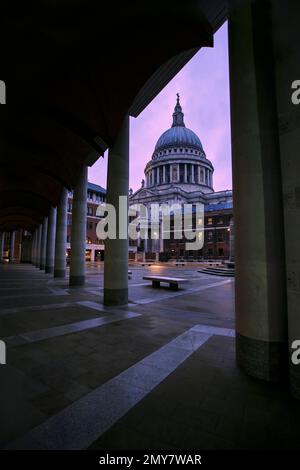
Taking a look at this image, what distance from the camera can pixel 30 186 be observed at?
25.2m

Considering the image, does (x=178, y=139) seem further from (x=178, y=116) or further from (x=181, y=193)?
(x=181, y=193)

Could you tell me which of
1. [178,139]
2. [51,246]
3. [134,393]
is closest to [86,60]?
[134,393]

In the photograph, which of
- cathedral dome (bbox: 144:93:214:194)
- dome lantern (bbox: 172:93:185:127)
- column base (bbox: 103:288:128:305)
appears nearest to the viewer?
column base (bbox: 103:288:128:305)

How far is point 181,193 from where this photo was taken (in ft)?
296

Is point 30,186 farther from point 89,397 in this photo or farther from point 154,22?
point 89,397

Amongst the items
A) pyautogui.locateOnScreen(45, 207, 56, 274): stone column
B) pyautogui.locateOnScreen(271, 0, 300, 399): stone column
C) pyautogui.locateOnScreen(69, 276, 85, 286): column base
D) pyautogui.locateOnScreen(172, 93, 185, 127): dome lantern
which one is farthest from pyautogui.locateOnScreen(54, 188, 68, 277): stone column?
pyautogui.locateOnScreen(172, 93, 185, 127): dome lantern

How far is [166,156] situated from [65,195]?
8437 centimetres

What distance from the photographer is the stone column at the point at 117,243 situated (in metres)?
9.92

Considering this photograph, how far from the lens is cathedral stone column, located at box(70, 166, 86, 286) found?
54.0 feet

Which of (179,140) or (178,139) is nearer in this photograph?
(179,140)

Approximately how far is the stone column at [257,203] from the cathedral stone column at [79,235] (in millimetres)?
13930

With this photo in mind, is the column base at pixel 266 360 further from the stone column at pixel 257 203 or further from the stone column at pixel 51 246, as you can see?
the stone column at pixel 51 246

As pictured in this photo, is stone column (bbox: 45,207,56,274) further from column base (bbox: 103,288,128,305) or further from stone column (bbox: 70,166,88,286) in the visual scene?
column base (bbox: 103,288,128,305)

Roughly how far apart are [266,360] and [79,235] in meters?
15.0
